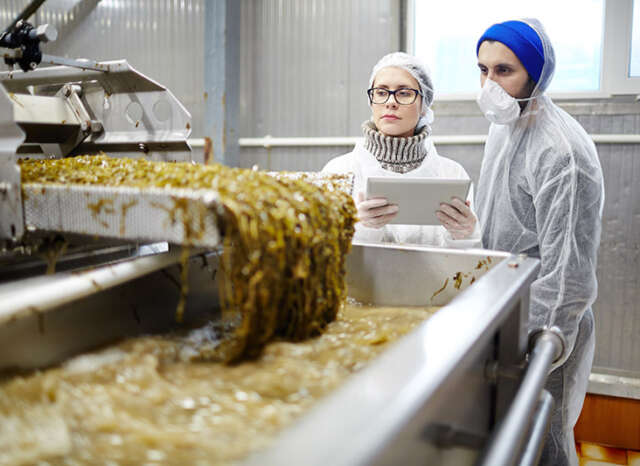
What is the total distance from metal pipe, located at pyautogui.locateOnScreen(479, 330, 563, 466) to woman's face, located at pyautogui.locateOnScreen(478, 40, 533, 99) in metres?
0.98

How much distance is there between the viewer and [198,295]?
1174 mm

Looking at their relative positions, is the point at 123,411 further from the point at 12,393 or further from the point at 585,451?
the point at 585,451

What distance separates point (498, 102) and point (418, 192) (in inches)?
28.1

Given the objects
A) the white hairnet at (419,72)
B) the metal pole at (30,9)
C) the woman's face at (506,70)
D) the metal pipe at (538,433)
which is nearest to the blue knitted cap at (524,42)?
the woman's face at (506,70)

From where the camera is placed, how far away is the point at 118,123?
139 centimetres

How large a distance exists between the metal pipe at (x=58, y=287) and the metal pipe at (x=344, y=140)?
1.95 meters

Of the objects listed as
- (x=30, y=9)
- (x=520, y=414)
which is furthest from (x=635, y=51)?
(x=30, y=9)

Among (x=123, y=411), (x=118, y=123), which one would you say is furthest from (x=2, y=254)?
(x=123, y=411)

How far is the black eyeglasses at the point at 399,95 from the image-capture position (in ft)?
6.54

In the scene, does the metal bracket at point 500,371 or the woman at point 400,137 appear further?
the woman at point 400,137

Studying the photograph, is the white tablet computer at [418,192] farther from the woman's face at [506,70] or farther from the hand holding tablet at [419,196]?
the woman's face at [506,70]

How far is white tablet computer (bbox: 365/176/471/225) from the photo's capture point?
1.24 meters

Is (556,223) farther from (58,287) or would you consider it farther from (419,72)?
(58,287)

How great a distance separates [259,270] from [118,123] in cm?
82
